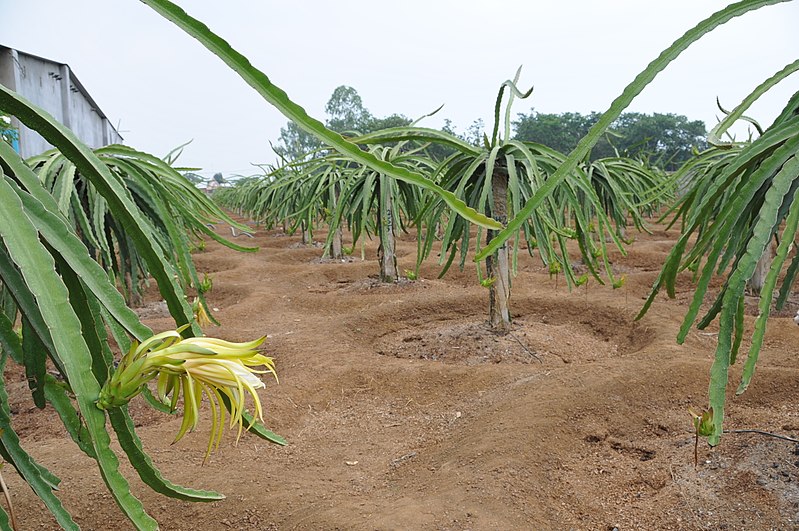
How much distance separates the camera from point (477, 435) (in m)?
1.86

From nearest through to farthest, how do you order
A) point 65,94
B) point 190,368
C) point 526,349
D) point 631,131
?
point 190,368 → point 526,349 → point 65,94 → point 631,131

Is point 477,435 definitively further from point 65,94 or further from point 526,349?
point 65,94

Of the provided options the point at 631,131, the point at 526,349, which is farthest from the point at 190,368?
the point at 631,131

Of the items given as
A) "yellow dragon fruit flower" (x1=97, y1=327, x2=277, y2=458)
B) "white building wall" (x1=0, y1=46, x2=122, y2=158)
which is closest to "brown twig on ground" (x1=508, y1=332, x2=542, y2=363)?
"yellow dragon fruit flower" (x1=97, y1=327, x2=277, y2=458)

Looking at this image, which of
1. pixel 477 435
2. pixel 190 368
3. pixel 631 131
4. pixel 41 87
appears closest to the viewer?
pixel 190 368

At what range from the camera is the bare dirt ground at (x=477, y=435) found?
4.71 feet

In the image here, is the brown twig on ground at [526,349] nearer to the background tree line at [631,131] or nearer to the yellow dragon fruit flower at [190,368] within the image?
the yellow dragon fruit flower at [190,368]

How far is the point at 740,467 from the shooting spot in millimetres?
1513

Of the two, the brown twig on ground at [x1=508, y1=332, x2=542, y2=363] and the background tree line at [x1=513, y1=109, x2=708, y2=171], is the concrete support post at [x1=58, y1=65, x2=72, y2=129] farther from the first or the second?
the background tree line at [x1=513, y1=109, x2=708, y2=171]

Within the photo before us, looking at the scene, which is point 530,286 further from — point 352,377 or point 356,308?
point 352,377

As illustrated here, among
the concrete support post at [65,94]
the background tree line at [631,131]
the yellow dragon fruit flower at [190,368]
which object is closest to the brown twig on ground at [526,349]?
the yellow dragon fruit flower at [190,368]

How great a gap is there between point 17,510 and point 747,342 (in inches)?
108

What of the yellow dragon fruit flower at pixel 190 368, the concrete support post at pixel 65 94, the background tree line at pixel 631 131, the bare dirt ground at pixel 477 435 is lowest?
the bare dirt ground at pixel 477 435

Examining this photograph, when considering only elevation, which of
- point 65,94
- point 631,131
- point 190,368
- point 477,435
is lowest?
point 477,435
